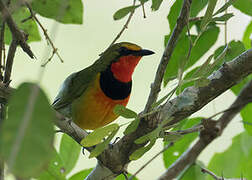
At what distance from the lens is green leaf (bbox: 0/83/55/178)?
1.09 ft

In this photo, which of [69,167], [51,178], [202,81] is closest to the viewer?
[202,81]

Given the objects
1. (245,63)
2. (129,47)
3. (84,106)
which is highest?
(245,63)

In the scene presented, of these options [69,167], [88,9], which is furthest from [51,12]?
[88,9]

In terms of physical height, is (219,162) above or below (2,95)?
below

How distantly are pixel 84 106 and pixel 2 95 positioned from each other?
84cm

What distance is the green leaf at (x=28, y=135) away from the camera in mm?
332

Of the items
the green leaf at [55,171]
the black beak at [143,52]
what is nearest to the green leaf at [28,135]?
the green leaf at [55,171]

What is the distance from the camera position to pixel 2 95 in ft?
3.13

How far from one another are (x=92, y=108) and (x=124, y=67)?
35 cm

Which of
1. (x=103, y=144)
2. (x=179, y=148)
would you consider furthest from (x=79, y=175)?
(x=103, y=144)

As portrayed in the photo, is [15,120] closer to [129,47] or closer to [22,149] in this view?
[22,149]

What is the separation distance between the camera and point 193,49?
1.47 m

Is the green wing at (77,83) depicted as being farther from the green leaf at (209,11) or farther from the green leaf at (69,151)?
the green leaf at (209,11)

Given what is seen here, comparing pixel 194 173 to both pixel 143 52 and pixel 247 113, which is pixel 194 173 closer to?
pixel 247 113
